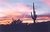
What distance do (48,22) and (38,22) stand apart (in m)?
1.27

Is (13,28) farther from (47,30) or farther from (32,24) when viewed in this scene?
(47,30)

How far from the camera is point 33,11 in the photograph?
20500 mm

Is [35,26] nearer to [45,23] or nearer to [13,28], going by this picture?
[45,23]

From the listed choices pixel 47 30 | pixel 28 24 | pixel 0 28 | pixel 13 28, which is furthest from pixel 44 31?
pixel 0 28

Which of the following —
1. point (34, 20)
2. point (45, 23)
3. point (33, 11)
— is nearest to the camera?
point (33, 11)

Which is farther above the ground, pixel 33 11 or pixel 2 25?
pixel 33 11

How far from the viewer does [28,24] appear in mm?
22875

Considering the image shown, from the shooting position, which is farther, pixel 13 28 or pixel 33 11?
pixel 13 28

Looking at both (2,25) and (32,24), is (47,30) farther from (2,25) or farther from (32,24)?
(2,25)

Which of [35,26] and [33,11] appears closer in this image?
[33,11]

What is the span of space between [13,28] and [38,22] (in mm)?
3333

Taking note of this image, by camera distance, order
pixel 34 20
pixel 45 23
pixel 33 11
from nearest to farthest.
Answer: pixel 33 11, pixel 34 20, pixel 45 23

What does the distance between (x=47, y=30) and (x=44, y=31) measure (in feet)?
1.28

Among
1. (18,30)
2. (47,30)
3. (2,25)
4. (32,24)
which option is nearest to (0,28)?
(2,25)
